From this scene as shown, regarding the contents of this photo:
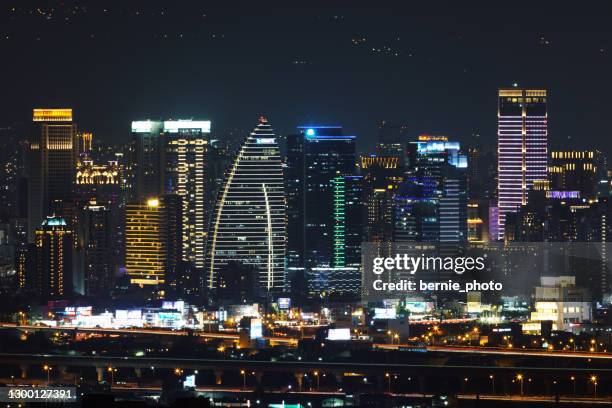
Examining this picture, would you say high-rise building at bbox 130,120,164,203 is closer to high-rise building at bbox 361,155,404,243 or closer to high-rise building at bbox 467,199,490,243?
high-rise building at bbox 361,155,404,243

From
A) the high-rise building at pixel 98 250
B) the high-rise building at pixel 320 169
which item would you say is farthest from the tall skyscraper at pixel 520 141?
the high-rise building at pixel 98 250

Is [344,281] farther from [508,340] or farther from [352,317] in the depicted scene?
[508,340]

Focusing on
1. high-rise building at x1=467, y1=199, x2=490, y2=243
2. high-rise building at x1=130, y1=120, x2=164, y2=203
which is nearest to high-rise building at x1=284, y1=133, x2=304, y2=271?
high-rise building at x1=130, y1=120, x2=164, y2=203

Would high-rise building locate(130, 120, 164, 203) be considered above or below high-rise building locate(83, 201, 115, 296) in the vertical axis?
above

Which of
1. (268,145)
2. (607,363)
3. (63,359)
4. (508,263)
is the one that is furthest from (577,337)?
(268,145)

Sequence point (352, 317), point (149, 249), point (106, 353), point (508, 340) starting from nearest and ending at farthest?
point (106, 353), point (508, 340), point (352, 317), point (149, 249)

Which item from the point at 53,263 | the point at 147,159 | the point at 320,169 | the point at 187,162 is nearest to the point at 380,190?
the point at 320,169
